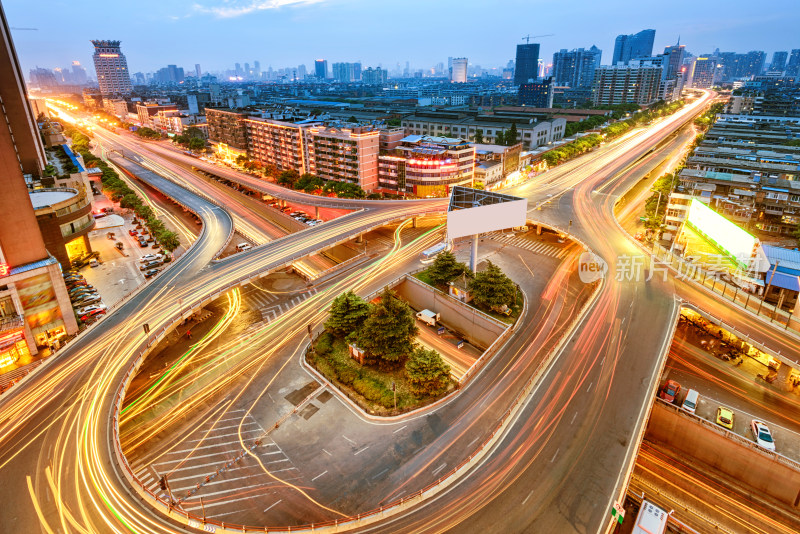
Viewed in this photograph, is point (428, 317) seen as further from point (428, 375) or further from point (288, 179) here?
point (288, 179)

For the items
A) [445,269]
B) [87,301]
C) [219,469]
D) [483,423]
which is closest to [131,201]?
[87,301]

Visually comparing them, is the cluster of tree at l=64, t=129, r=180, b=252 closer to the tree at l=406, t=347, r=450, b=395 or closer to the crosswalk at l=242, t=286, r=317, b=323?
the crosswalk at l=242, t=286, r=317, b=323

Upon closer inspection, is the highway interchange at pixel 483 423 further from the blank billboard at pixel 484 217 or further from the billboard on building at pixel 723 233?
the blank billboard at pixel 484 217

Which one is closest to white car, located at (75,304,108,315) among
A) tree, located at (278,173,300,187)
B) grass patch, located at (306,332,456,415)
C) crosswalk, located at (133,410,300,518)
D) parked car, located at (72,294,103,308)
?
parked car, located at (72,294,103,308)

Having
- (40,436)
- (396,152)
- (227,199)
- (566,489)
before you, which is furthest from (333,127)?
(566,489)

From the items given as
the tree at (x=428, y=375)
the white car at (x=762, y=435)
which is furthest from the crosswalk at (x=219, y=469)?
the white car at (x=762, y=435)
